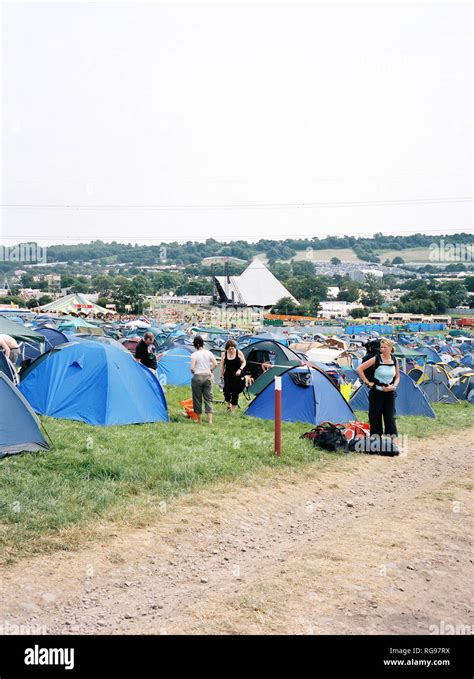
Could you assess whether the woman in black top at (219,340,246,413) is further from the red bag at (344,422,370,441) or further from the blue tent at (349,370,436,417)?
the blue tent at (349,370,436,417)

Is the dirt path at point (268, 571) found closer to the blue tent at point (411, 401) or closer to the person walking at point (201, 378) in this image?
the person walking at point (201, 378)

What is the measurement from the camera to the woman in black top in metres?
11.9

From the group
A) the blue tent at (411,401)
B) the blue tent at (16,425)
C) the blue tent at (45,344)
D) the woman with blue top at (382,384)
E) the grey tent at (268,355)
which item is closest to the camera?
the blue tent at (16,425)

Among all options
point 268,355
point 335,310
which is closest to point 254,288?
point 335,310

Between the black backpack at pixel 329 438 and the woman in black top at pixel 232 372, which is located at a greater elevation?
the woman in black top at pixel 232 372

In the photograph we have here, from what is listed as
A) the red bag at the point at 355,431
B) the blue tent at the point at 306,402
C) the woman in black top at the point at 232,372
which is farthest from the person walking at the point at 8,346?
the red bag at the point at 355,431

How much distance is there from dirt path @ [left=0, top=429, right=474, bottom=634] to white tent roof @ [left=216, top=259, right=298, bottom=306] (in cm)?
11864

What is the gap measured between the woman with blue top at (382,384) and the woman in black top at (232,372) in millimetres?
2492

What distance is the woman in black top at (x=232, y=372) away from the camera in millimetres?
11859

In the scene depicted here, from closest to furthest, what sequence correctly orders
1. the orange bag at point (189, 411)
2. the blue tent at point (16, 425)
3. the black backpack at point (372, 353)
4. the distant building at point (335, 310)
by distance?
the blue tent at point (16, 425) < the black backpack at point (372, 353) < the orange bag at point (189, 411) < the distant building at point (335, 310)

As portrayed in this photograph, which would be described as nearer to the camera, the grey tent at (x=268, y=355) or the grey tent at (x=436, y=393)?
the grey tent at (x=268, y=355)

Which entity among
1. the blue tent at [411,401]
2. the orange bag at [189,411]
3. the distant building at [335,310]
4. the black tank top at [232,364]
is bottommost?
the distant building at [335,310]

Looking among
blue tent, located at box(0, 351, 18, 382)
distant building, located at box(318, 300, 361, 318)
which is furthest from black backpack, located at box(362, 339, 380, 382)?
distant building, located at box(318, 300, 361, 318)

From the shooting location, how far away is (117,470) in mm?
7461
